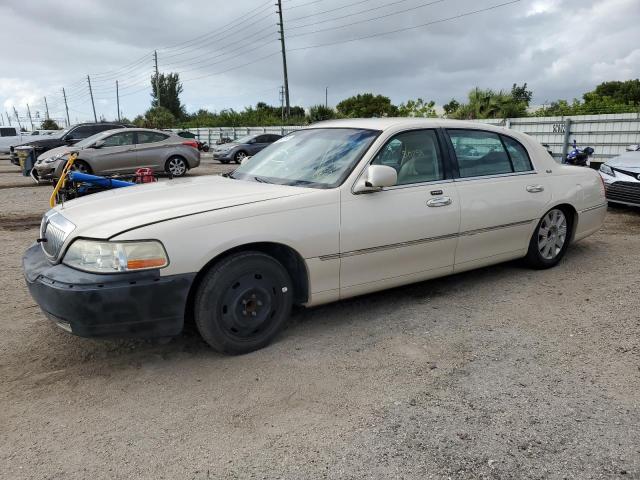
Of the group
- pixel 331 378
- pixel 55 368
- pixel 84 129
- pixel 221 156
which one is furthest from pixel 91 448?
pixel 221 156

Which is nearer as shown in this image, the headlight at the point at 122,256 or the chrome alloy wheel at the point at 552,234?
the headlight at the point at 122,256

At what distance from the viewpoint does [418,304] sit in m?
4.41

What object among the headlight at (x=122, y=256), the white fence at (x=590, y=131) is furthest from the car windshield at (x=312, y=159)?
the white fence at (x=590, y=131)

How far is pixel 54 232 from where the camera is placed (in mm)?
3408

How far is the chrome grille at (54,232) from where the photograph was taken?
3246 mm

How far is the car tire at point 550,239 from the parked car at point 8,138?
29.1 m

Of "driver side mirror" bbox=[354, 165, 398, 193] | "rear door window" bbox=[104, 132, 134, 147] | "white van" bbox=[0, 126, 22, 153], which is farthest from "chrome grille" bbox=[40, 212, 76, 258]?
"white van" bbox=[0, 126, 22, 153]

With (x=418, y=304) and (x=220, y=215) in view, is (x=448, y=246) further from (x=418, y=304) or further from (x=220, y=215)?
(x=220, y=215)

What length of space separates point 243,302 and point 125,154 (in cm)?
1147

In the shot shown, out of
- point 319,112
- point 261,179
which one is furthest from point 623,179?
point 319,112

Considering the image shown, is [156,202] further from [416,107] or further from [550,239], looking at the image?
[416,107]

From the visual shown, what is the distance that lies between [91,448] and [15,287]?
9.87 feet

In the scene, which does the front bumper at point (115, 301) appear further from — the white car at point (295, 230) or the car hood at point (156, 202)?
the car hood at point (156, 202)

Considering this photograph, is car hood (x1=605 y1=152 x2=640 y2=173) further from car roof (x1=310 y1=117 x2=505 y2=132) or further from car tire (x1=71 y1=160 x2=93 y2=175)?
car tire (x1=71 y1=160 x2=93 y2=175)
